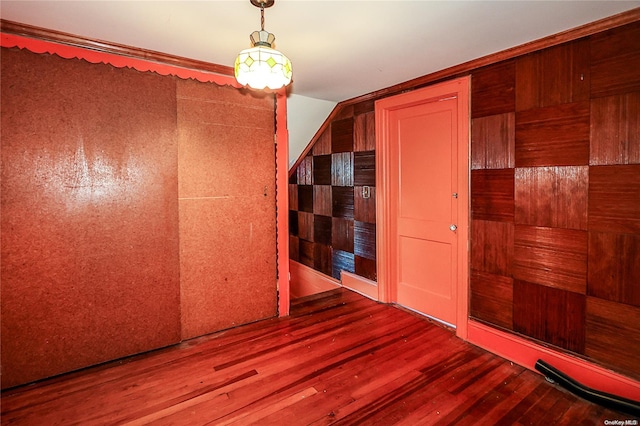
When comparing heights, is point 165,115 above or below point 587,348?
above

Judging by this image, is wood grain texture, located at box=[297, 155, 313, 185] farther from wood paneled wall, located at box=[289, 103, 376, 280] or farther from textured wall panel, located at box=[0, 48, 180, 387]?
textured wall panel, located at box=[0, 48, 180, 387]

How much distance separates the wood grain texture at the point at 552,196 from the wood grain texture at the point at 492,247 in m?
0.15

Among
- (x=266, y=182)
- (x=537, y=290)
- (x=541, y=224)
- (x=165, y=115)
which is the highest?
(x=165, y=115)

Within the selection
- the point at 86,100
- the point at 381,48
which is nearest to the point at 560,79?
the point at 381,48

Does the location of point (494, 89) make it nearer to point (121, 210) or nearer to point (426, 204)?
point (426, 204)

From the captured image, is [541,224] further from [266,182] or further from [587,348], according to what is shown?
[266,182]

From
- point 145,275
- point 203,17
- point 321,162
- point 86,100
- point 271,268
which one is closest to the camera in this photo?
point 203,17

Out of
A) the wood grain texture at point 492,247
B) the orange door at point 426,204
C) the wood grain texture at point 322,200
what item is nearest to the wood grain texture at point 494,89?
the orange door at point 426,204

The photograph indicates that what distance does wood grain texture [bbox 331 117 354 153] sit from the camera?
3.97 meters

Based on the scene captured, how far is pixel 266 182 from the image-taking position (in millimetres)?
3158

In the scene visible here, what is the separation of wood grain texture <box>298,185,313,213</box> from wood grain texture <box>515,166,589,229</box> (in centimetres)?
280

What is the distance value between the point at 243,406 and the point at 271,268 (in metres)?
1.37

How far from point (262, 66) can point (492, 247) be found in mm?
2207

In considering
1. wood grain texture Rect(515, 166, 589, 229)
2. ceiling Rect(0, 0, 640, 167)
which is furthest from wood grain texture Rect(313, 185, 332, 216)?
wood grain texture Rect(515, 166, 589, 229)
